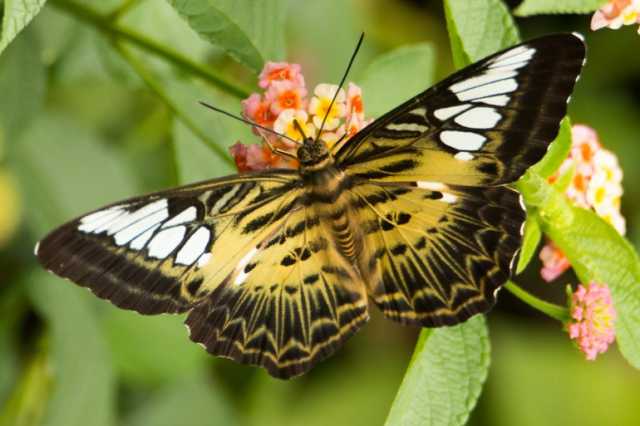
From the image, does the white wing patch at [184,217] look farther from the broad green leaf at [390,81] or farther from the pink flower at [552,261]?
the pink flower at [552,261]

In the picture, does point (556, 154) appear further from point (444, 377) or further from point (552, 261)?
point (444, 377)

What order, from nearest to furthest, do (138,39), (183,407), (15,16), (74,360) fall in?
(15,16) < (138,39) < (74,360) < (183,407)

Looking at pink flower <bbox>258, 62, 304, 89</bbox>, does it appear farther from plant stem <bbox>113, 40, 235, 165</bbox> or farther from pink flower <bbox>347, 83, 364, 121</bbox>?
plant stem <bbox>113, 40, 235, 165</bbox>

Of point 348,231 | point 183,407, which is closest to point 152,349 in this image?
point 183,407

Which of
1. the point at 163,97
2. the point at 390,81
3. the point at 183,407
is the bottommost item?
the point at 183,407

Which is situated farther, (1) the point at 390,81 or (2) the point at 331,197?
(1) the point at 390,81

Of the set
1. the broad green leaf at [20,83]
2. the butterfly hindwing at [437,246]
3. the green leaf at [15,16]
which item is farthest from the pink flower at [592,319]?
the broad green leaf at [20,83]

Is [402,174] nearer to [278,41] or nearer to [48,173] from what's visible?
[278,41]
